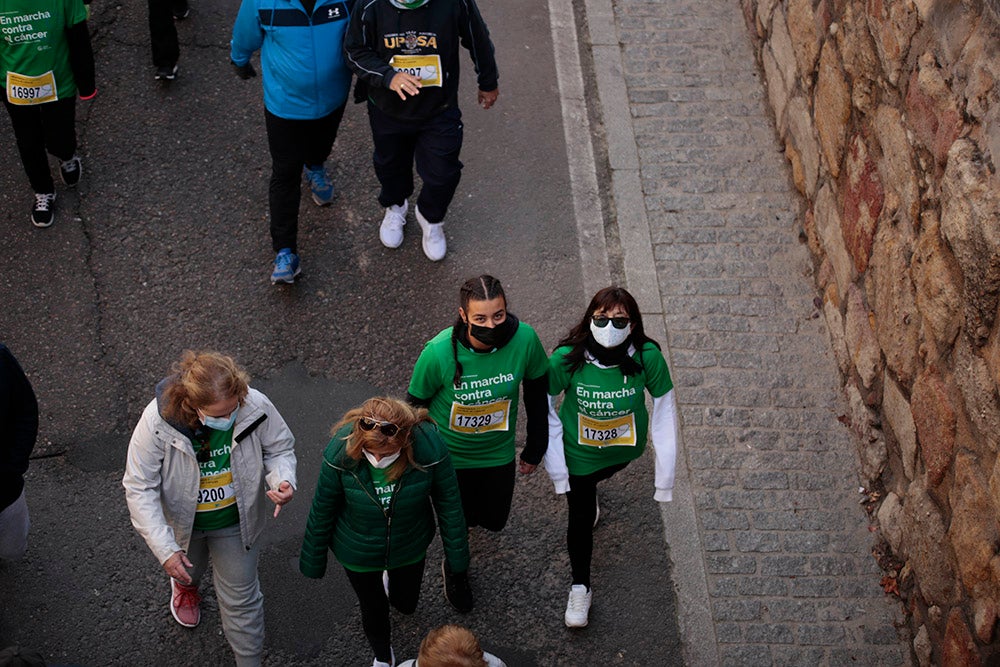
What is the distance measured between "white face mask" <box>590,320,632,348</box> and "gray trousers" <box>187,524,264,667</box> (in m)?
1.76

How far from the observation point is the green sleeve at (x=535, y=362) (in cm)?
507

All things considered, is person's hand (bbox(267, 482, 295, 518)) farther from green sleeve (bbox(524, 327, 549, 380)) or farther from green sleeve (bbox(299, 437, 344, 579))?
green sleeve (bbox(524, 327, 549, 380))

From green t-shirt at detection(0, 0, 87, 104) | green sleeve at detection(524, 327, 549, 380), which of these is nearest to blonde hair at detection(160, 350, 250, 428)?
green sleeve at detection(524, 327, 549, 380)

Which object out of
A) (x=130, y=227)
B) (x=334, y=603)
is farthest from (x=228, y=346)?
(x=334, y=603)

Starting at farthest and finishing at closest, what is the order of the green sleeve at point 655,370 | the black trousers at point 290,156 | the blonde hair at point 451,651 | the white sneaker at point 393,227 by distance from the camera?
the white sneaker at point 393,227, the black trousers at point 290,156, the green sleeve at point 655,370, the blonde hair at point 451,651

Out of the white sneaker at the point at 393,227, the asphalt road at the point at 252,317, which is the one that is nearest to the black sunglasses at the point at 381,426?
the asphalt road at the point at 252,317

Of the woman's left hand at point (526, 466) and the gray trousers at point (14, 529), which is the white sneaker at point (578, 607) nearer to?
the woman's left hand at point (526, 466)

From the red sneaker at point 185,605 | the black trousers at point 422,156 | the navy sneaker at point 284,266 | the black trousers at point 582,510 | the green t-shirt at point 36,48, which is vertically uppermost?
the green t-shirt at point 36,48

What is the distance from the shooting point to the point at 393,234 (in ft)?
24.8

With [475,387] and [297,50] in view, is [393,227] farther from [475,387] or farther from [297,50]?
[475,387]

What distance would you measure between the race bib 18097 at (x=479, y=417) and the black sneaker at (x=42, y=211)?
3.77 metres

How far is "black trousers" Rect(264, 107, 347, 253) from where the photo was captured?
6793 millimetres

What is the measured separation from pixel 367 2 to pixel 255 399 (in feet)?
8.62

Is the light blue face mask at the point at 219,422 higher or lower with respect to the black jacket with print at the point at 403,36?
lower
